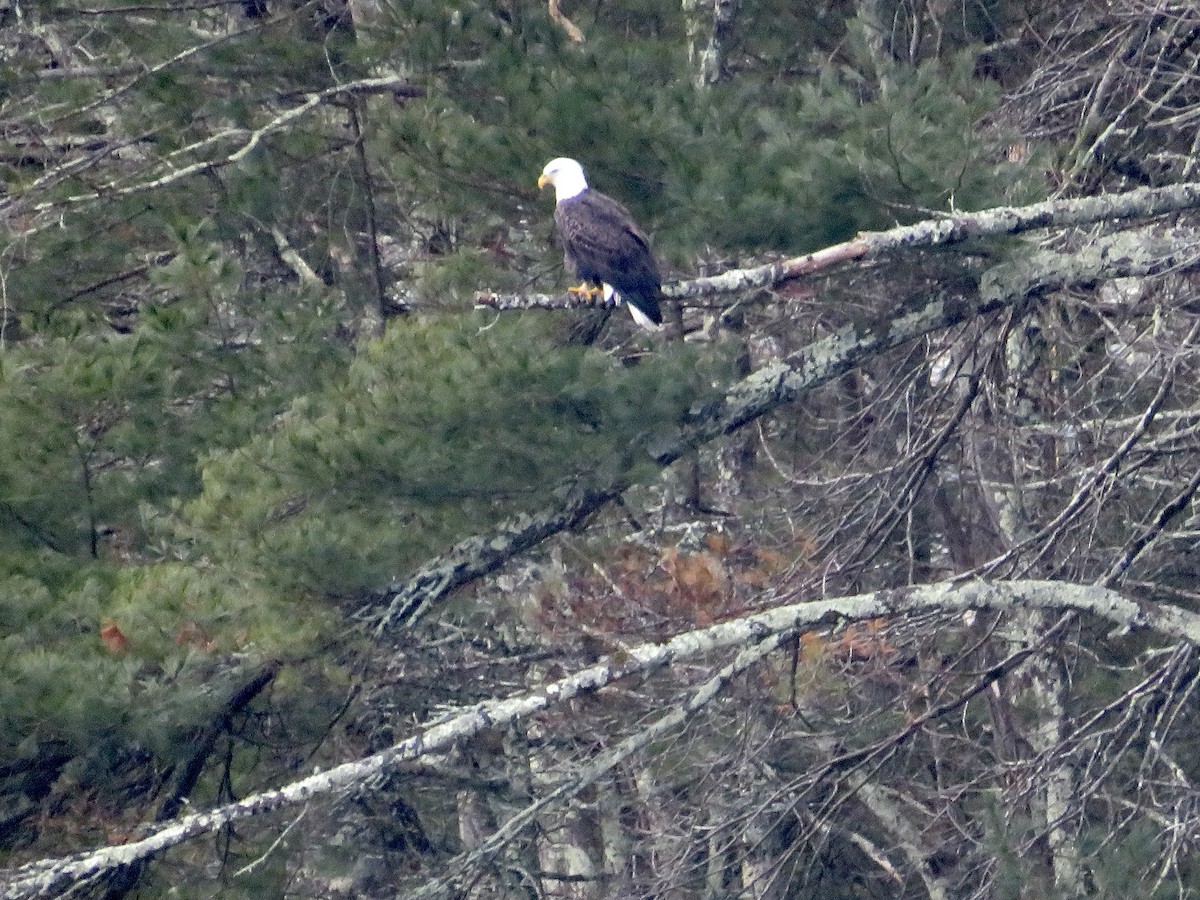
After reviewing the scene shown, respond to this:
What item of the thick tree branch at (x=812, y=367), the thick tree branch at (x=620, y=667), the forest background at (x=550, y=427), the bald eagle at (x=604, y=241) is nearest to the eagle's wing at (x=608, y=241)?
the bald eagle at (x=604, y=241)

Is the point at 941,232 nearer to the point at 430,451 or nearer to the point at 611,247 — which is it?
the point at 611,247

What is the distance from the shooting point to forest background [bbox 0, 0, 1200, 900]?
4.98 meters

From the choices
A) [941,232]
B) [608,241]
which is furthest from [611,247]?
[941,232]

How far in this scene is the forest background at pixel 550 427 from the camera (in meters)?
4.98

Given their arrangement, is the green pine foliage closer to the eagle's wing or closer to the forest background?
the forest background

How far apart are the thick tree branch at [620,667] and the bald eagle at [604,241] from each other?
1.29m

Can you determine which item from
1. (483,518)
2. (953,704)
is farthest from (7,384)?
(953,704)

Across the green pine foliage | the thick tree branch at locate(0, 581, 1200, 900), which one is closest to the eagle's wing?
the green pine foliage

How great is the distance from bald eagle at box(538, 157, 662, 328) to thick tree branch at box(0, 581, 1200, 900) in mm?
1288

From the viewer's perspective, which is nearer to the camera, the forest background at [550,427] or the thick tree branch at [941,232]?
the thick tree branch at [941,232]

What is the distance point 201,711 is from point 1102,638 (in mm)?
3857

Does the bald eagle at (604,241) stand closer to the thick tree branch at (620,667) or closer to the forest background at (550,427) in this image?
the forest background at (550,427)

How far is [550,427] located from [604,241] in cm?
83

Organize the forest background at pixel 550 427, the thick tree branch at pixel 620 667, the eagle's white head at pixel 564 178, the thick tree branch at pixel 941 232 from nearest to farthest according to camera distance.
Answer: the thick tree branch at pixel 941 232 → the thick tree branch at pixel 620 667 → the forest background at pixel 550 427 → the eagle's white head at pixel 564 178
